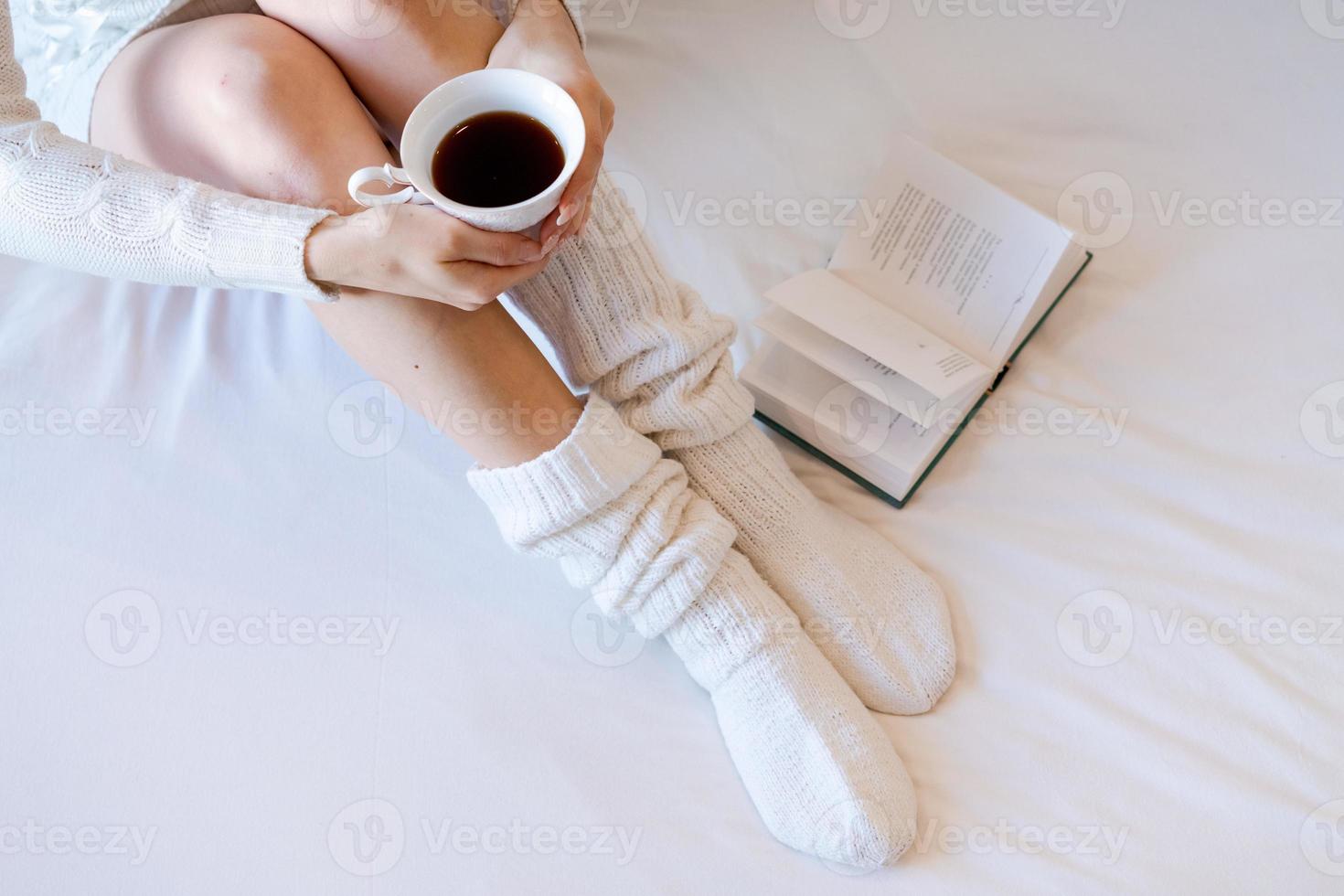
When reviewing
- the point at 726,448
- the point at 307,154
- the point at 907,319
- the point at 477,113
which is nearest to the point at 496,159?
the point at 477,113

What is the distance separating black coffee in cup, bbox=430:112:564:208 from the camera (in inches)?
22.5

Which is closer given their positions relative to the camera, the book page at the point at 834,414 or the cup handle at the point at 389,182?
the cup handle at the point at 389,182

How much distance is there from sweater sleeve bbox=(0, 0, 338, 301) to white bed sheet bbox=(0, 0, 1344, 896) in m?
0.27

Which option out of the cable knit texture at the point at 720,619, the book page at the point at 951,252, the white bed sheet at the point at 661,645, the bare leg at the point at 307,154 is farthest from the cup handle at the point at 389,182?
the book page at the point at 951,252

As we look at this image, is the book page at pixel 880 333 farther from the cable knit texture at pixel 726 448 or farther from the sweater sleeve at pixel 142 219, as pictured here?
the sweater sleeve at pixel 142 219

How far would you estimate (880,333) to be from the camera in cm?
88

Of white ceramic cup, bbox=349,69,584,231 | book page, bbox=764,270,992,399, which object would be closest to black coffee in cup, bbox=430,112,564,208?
white ceramic cup, bbox=349,69,584,231

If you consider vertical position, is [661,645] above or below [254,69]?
below

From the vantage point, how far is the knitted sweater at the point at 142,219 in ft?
1.97

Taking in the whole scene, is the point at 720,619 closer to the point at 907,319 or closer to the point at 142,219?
the point at 907,319

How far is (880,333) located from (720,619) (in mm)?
284

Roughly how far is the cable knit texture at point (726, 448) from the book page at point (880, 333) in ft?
0.36

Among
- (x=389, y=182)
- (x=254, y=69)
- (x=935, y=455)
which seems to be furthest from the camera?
(x=935, y=455)

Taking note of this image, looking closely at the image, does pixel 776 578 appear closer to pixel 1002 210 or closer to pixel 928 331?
pixel 928 331
